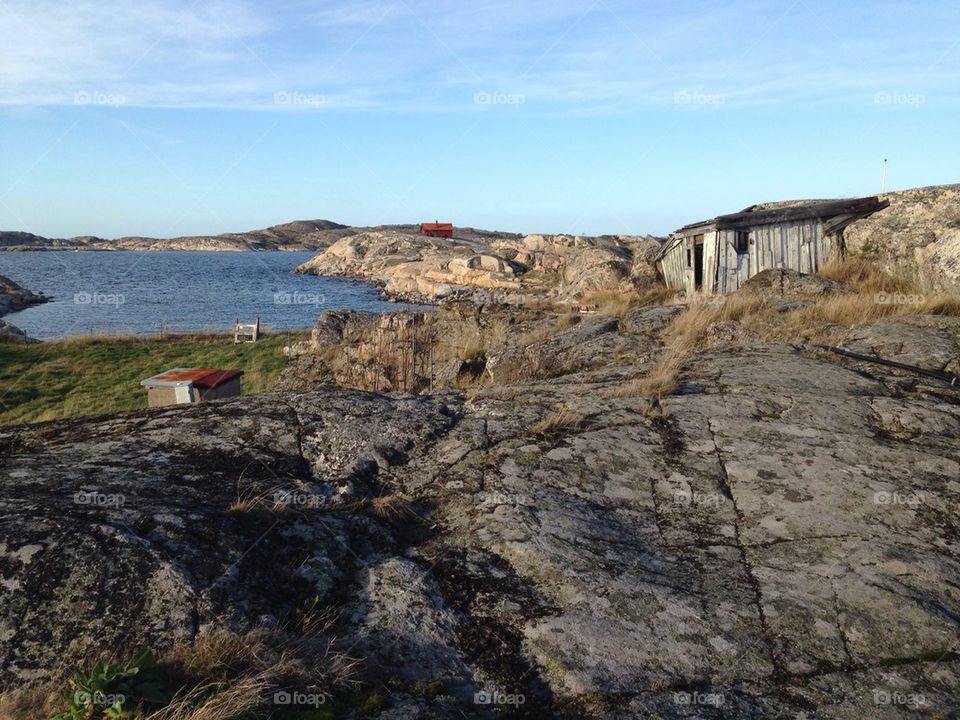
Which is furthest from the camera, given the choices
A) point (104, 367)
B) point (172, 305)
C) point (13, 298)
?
point (13, 298)

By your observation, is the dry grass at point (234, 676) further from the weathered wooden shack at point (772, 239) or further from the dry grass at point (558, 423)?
the weathered wooden shack at point (772, 239)

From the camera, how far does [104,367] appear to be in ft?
78.1

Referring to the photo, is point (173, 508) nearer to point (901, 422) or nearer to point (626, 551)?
point (626, 551)

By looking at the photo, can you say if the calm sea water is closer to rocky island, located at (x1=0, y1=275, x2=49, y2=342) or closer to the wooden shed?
rocky island, located at (x1=0, y1=275, x2=49, y2=342)

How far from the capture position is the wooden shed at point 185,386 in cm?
1004

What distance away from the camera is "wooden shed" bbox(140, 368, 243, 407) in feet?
32.9

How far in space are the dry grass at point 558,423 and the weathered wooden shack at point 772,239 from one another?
13.1 metres

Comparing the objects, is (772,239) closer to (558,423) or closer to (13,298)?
(558,423)

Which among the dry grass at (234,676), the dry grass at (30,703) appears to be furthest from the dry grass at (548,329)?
the dry grass at (30,703)

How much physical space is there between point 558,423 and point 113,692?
4.18m

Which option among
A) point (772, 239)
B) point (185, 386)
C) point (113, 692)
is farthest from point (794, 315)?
point (113, 692)

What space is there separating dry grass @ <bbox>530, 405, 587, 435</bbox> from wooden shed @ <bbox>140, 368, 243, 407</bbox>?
19.2ft

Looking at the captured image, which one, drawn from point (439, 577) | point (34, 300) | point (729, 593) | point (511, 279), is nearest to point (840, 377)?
point (729, 593)

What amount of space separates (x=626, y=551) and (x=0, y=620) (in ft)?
11.5
